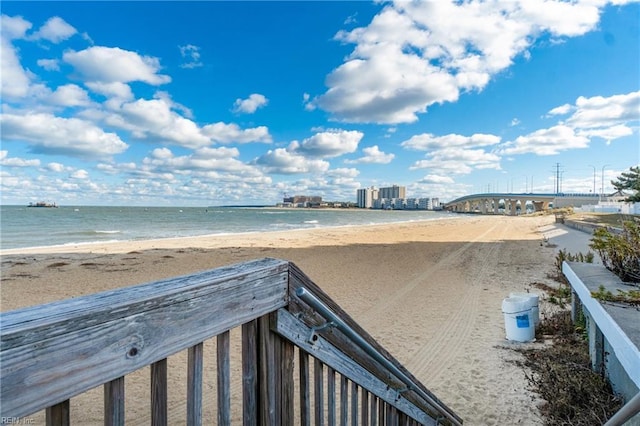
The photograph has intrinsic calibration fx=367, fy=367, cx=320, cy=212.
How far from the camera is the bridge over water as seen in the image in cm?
8560

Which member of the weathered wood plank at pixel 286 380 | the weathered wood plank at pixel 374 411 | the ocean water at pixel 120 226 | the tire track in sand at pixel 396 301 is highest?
the weathered wood plank at pixel 286 380

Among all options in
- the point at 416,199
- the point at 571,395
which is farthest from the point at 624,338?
the point at 416,199

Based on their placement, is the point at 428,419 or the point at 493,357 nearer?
the point at 428,419

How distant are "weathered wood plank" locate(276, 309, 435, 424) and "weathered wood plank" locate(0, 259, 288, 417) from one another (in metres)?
0.18

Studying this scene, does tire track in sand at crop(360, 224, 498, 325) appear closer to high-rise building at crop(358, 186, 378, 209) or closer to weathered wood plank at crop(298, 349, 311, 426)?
weathered wood plank at crop(298, 349, 311, 426)

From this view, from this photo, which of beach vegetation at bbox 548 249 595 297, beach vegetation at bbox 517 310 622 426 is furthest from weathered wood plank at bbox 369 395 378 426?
beach vegetation at bbox 548 249 595 297

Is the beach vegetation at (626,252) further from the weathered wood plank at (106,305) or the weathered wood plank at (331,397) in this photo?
the weathered wood plank at (106,305)

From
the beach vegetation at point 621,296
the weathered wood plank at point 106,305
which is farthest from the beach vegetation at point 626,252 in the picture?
the weathered wood plank at point 106,305

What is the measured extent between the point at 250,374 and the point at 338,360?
0.55 meters

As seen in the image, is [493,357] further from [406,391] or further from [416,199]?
[416,199]

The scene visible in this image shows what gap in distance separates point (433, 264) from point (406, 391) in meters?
12.3

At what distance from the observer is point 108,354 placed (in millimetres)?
875

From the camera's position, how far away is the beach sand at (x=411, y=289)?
455 cm

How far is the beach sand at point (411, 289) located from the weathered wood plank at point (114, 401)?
3486 mm
